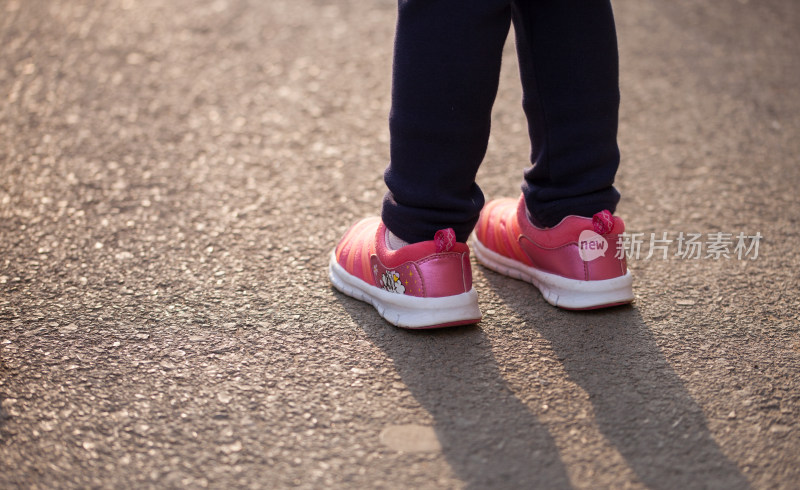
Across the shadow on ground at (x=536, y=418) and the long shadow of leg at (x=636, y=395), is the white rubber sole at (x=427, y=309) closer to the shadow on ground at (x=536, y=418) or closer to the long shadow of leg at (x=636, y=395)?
the shadow on ground at (x=536, y=418)

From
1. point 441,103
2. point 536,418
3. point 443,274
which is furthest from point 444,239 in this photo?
point 536,418

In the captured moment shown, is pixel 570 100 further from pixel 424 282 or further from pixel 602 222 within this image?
pixel 424 282

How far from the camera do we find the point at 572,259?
1.64 metres

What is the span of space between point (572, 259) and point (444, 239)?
0.29m

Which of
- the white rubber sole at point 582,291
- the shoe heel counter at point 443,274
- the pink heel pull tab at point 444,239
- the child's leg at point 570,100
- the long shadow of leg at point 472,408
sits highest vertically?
the child's leg at point 570,100

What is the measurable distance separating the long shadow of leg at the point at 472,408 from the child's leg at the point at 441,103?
214 mm

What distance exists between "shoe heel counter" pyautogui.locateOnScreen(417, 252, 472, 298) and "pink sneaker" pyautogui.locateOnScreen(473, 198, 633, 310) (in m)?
0.22

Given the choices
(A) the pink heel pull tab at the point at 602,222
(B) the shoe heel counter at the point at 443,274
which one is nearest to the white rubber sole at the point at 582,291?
(A) the pink heel pull tab at the point at 602,222

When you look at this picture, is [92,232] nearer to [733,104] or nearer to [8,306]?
[8,306]

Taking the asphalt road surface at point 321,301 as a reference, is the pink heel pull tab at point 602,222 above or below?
above

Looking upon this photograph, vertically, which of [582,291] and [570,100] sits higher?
[570,100]

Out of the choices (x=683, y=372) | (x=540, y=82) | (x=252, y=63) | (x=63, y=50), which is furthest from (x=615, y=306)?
(x=63, y=50)

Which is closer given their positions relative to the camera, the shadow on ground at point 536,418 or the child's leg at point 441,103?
the shadow on ground at point 536,418

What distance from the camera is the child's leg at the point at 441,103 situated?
137 cm
